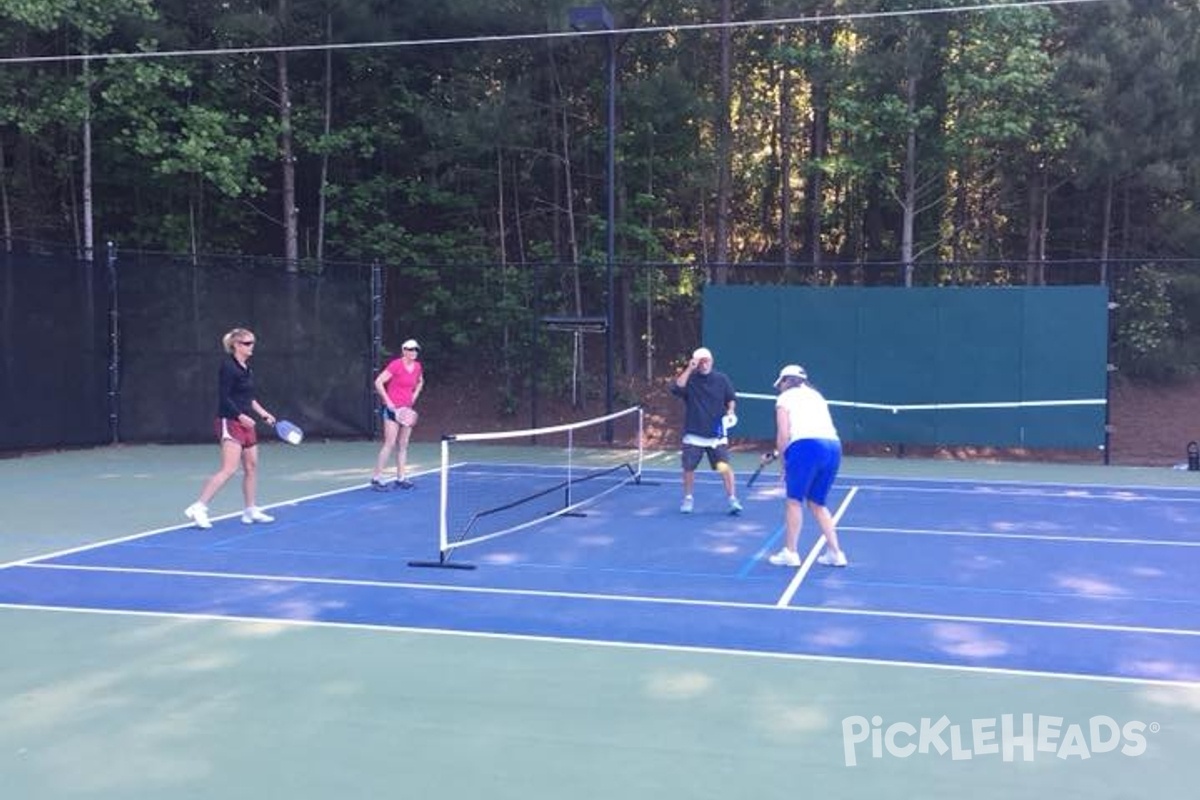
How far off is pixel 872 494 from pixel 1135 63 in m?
11.7

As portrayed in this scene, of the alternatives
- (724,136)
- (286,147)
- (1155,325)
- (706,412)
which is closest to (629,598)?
(706,412)

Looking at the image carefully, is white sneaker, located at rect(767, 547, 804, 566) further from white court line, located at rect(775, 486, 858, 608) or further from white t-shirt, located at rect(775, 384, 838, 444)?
white t-shirt, located at rect(775, 384, 838, 444)

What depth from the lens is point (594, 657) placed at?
643 cm

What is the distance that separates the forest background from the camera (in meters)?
20.9

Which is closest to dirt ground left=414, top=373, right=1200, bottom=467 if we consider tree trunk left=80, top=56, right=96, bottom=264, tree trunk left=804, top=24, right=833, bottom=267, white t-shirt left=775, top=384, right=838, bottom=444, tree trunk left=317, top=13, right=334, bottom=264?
tree trunk left=317, top=13, right=334, bottom=264

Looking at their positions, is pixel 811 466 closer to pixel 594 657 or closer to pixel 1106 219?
pixel 594 657

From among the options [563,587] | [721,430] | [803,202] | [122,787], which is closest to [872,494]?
[721,430]

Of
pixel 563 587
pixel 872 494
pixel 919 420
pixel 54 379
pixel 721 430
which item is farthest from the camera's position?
pixel 919 420

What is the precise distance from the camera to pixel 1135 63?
20.6 m

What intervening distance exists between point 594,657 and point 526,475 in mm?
8734

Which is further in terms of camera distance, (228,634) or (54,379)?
(54,379)

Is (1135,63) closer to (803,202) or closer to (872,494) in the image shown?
(803,202)

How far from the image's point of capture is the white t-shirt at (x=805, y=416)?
343 inches

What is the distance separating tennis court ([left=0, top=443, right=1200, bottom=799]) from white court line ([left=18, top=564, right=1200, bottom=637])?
3cm
